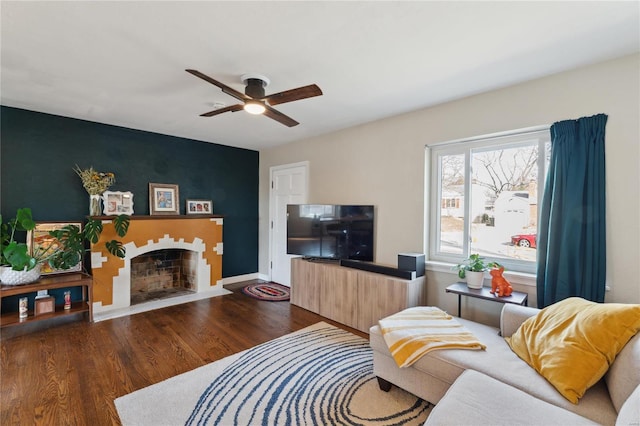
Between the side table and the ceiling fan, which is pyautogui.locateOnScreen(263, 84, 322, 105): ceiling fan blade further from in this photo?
the side table

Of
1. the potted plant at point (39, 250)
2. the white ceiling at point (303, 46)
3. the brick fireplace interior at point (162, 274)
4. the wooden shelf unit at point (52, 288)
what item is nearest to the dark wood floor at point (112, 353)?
the wooden shelf unit at point (52, 288)

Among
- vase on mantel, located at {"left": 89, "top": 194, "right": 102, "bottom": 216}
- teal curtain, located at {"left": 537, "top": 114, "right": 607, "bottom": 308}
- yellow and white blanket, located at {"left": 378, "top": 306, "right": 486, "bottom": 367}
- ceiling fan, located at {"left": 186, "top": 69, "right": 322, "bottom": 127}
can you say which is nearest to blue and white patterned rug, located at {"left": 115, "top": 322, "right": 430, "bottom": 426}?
yellow and white blanket, located at {"left": 378, "top": 306, "right": 486, "bottom": 367}

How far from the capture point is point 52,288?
3.08m

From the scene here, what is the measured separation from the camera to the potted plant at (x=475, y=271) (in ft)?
8.32

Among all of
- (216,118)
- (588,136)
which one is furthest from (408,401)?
(216,118)

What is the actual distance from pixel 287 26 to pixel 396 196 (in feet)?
6.92

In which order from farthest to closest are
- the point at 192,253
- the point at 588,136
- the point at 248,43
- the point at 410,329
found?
the point at 192,253 < the point at 588,136 < the point at 410,329 < the point at 248,43

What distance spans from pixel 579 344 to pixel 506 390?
1.54 feet

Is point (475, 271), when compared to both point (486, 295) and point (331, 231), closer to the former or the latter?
point (486, 295)

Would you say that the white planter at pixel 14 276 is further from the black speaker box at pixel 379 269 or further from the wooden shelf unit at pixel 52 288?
the black speaker box at pixel 379 269

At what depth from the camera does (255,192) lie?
5.35 metres

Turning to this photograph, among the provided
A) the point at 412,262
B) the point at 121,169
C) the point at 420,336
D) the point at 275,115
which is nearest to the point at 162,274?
the point at 121,169

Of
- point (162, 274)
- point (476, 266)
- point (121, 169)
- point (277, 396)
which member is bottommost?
point (277, 396)

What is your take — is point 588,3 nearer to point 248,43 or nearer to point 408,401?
point 248,43
